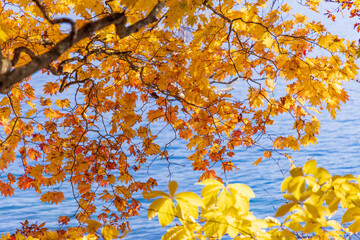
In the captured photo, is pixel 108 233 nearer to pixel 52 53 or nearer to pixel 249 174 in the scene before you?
pixel 52 53

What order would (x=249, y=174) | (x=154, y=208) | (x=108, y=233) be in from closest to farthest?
(x=154, y=208) < (x=108, y=233) < (x=249, y=174)

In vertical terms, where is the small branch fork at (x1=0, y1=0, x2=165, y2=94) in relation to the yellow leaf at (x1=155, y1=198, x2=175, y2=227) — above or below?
above

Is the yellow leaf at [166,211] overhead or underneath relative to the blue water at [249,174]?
underneath

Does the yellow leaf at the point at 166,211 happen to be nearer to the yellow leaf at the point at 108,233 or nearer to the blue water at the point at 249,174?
the yellow leaf at the point at 108,233

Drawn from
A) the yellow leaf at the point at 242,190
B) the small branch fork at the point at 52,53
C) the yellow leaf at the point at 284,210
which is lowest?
the yellow leaf at the point at 284,210

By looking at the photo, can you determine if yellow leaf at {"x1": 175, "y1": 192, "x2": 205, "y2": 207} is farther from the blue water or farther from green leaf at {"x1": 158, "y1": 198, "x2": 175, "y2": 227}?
the blue water

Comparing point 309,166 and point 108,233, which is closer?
point 309,166

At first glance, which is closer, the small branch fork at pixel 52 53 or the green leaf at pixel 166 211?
the green leaf at pixel 166 211

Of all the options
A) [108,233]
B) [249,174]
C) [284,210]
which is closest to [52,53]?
[108,233]

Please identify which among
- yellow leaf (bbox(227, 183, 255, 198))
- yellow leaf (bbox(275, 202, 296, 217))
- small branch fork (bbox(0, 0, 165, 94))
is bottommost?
yellow leaf (bbox(275, 202, 296, 217))

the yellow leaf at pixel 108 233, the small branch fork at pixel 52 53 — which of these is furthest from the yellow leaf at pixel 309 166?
the small branch fork at pixel 52 53

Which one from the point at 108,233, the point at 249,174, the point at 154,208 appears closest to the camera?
the point at 154,208

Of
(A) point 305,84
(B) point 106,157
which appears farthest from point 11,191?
(A) point 305,84

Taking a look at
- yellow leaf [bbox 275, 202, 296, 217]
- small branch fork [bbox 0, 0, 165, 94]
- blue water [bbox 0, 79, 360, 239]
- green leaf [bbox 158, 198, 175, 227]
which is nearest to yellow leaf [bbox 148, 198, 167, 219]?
green leaf [bbox 158, 198, 175, 227]
